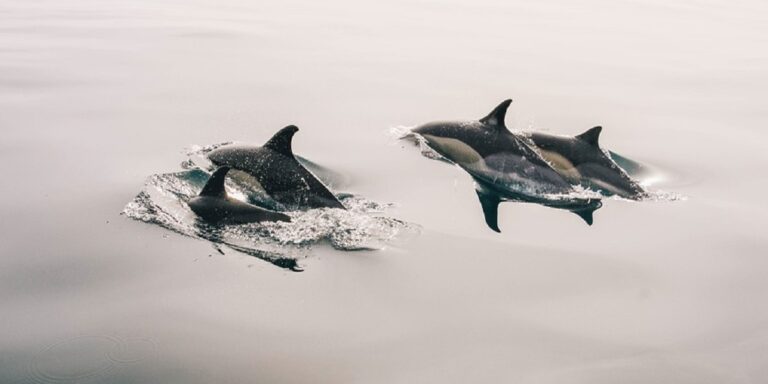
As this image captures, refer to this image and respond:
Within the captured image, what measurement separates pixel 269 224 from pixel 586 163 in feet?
16.5

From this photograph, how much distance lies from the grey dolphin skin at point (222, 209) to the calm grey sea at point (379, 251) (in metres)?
0.46

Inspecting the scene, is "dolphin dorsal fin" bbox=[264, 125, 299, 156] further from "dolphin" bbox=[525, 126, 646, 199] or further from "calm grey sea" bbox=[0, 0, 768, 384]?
"dolphin" bbox=[525, 126, 646, 199]

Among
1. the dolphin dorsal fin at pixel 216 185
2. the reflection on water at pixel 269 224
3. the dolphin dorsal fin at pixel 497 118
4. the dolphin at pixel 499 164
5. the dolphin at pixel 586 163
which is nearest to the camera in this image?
the reflection on water at pixel 269 224

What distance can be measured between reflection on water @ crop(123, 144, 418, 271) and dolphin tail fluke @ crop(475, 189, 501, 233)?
96 centimetres

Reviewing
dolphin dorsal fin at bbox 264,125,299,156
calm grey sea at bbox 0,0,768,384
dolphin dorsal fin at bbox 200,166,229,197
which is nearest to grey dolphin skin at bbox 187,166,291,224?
dolphin dorsal fin at bbox 200,166,229,197

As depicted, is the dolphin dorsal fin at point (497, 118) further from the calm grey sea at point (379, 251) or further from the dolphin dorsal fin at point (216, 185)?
the dolphin dorsal fin at point (216, 185)

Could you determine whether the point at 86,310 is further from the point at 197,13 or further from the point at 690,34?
the point at 690,34

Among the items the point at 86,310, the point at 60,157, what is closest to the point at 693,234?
the point at 86,310

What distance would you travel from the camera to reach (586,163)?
990cm

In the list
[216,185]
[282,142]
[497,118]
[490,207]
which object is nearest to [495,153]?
[497,118]

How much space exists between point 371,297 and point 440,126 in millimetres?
5476

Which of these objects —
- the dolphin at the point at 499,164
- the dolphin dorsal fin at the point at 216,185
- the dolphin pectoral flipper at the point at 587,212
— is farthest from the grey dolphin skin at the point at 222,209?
the dolphin pectoral flipper at the point at 587,212

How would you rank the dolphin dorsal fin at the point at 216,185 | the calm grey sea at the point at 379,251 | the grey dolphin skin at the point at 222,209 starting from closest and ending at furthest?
the calm grey sea at the point at 379,251, the grey dolphin skin at the point at 222,209, the dolphin dorsal fin at the point at 216,185

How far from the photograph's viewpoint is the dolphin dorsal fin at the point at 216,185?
23.8 feet
